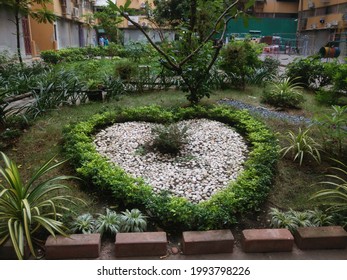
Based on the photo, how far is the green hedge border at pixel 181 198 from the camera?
7.00 ft

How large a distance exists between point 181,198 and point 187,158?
0.96 meters

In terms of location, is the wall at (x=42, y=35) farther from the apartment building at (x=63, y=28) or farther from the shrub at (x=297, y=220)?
the shrub at (x=297, y=220)

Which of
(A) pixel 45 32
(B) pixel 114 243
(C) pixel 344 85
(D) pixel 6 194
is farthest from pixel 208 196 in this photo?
(A) pixel 45 32

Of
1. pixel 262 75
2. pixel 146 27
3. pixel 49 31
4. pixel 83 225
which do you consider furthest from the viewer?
pixel 49 31

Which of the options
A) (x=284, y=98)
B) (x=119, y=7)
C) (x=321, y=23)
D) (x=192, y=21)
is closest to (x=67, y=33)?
(x=321, y=23)

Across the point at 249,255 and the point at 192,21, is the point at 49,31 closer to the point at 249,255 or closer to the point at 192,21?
the point at 192,21

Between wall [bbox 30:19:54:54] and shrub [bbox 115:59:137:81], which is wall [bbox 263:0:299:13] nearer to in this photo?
shrub [bbox 115:59:137:81]

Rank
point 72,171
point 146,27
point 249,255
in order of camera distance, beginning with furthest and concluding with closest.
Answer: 1. point 146,27
2. point 72,171
3. point 249,255

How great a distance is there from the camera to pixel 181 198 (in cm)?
233

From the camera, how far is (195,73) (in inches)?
194

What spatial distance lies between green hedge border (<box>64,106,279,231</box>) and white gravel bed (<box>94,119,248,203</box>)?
0.16m

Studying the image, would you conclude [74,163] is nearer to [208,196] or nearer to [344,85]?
[208,196]

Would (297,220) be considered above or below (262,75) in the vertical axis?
below

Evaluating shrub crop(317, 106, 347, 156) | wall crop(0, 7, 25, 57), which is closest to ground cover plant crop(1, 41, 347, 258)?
shrub crop(317, 106, 347, 156)
